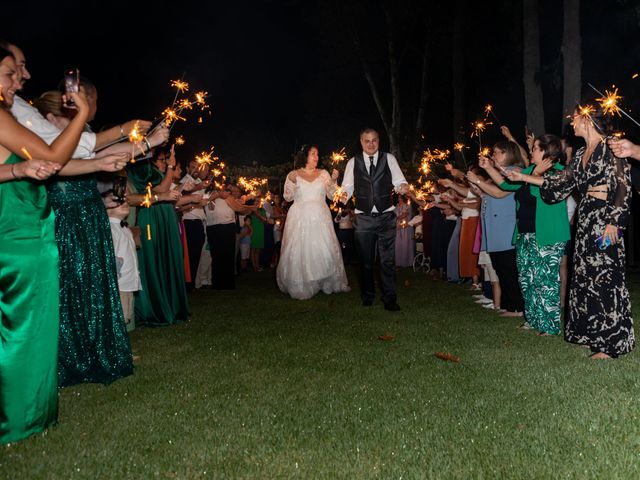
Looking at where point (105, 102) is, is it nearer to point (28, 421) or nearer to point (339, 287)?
point (339, 287)

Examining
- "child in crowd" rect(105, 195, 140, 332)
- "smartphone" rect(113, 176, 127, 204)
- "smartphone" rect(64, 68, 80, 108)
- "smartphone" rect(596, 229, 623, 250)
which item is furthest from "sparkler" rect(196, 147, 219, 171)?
"smartphone" rect(596, 229, 623, 250)

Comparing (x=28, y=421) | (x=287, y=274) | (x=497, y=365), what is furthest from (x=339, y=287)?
(x=28, y=421)

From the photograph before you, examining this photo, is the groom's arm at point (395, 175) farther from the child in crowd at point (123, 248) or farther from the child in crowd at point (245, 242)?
the child in crowd at point (245, 242)

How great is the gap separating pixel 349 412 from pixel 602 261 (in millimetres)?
3082

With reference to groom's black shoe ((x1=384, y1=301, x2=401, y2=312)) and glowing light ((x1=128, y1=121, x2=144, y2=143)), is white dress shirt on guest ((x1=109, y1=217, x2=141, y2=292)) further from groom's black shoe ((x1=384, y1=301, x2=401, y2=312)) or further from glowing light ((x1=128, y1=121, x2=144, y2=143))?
groom's black shoe ((x1=384, y1=301, x2=401, y2=312))

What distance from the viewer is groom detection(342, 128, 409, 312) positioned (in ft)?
32.3

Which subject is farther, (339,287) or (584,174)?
(339,287)

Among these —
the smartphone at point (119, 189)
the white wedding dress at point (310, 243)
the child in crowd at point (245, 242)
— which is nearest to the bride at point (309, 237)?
the white wedding dress at point (310, 243)

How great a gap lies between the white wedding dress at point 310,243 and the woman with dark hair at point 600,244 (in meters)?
5.45

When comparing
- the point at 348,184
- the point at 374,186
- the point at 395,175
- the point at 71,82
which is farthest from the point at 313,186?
the point at 71,82

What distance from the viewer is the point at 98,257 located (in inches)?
218

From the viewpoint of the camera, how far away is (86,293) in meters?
5.43

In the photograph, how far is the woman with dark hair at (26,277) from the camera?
3971 millimetres

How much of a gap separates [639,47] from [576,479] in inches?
834
